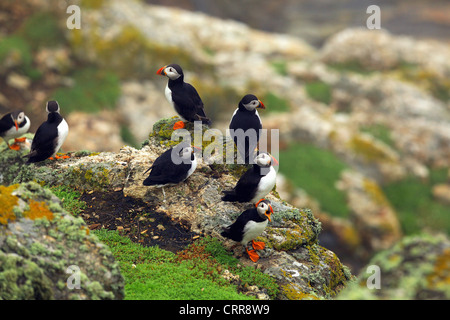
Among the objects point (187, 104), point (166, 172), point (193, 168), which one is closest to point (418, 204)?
point (187, 104)

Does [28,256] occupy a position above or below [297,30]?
below

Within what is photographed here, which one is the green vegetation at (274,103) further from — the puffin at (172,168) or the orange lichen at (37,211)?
the orange lichen at (37,211)

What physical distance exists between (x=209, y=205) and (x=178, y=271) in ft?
6.00

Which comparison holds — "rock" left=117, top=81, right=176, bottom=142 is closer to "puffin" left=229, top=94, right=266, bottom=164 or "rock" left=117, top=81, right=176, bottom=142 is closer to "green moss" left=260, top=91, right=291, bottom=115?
"green moss" left=260, top=91, right=291, bottom=115

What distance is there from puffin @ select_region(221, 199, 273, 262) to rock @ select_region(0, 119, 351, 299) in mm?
387

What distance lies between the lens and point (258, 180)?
344 inches

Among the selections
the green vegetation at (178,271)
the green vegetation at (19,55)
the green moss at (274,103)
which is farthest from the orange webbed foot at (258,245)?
the green moss at (274,103)

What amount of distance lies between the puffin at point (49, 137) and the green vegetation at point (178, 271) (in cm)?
268

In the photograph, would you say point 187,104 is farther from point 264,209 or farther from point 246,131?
point 264,209

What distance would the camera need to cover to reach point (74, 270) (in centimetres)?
621

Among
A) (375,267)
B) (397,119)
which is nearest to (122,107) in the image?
(397,119)

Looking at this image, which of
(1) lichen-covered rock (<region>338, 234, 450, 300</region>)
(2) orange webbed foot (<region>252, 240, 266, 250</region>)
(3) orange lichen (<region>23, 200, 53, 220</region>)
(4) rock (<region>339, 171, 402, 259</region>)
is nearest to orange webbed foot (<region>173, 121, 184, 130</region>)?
(2) orange webbed foot (<region>252, 240, 266, 250</region>)
